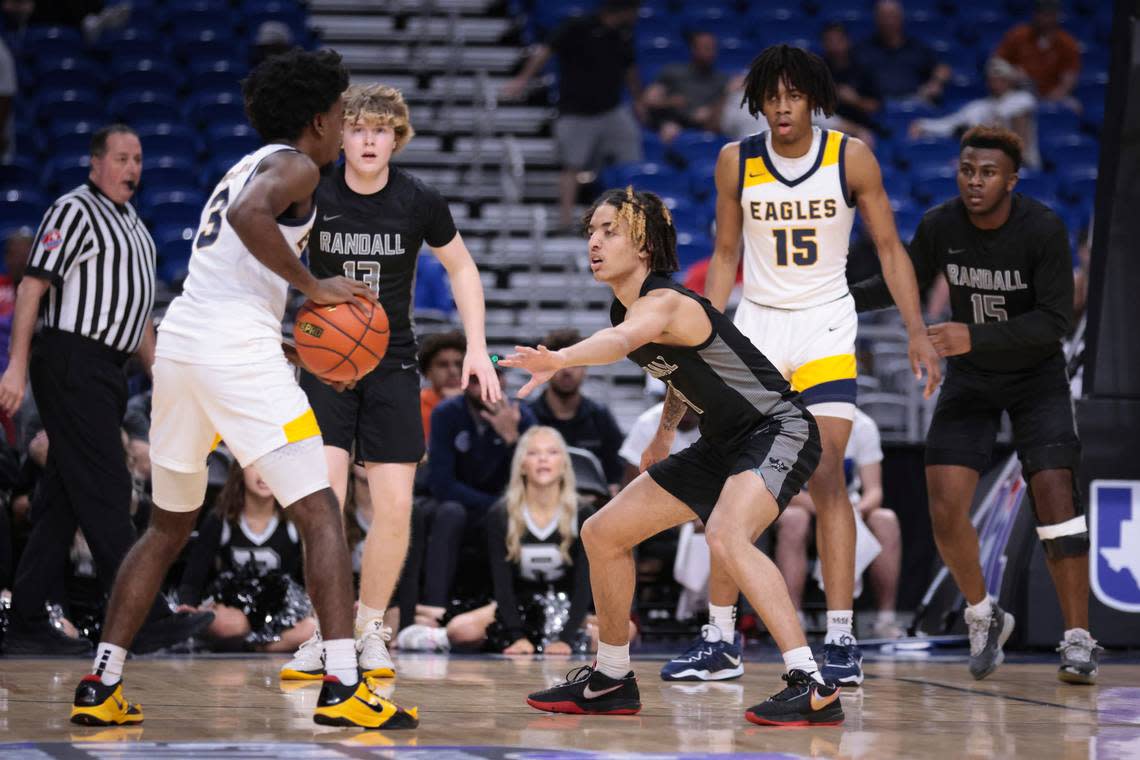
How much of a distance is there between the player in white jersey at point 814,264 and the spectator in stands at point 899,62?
9.71 m

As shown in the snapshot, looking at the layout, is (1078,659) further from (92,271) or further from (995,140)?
(92,271)

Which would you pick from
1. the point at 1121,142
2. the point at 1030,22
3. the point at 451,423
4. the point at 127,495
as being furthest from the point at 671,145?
the point at 127,495

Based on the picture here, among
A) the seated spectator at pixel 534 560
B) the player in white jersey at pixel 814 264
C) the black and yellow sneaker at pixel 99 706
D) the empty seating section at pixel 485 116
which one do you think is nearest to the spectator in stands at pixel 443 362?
the seated spectator at pixel 534 560

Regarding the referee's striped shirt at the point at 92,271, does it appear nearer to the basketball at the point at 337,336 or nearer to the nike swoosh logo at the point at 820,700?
the basketball at the point at 337,336

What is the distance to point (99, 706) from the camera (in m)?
4.84

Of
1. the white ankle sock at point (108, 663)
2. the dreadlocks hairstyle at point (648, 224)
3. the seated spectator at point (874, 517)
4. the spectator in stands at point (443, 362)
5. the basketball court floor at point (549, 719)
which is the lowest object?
the basketball court floor at point (549, 719)

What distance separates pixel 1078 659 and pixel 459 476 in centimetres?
385

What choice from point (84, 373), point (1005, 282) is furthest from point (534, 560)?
point (1005, 282)

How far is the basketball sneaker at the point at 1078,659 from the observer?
6480mm

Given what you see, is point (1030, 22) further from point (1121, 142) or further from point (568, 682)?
point (568, 682)

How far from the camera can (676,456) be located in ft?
18.0

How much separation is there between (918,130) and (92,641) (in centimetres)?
993

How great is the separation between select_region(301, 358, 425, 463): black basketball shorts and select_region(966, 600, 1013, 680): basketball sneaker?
239 cm

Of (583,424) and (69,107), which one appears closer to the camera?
(583,424)
